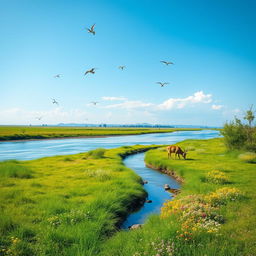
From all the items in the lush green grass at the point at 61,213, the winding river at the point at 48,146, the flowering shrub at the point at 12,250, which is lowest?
the winding river at the point at 48,146

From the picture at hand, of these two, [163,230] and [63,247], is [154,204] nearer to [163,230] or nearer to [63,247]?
[163,230]

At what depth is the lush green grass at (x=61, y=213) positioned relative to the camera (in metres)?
7.43

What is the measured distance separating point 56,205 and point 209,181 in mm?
13106

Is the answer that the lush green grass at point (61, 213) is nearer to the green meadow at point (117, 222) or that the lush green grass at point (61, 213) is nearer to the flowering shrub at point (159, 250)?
the green meadow at point (117, 222)

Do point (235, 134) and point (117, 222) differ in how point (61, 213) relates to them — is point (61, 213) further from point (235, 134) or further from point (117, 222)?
point (235, 134)

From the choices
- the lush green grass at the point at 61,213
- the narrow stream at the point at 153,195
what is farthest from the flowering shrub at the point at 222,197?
the lush green grass at the point at 61,213

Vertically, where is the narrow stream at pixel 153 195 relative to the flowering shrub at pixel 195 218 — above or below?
below

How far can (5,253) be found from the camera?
22.1ft

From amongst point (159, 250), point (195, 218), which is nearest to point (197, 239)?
point (195, 218)

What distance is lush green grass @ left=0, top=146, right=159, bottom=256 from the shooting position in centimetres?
743

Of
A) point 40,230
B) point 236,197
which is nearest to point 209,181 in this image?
point 236,197

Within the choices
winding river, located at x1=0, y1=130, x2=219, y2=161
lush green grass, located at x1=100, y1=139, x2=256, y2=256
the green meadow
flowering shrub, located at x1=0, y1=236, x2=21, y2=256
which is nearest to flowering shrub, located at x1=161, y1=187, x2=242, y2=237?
the green meadow

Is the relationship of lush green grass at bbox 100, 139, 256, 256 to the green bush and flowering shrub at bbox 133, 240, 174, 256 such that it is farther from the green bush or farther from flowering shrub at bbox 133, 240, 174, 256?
the green bush

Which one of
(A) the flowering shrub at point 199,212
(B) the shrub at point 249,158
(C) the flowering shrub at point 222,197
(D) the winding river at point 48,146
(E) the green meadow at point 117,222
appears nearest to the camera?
(E) the green meadow at point 117,222
